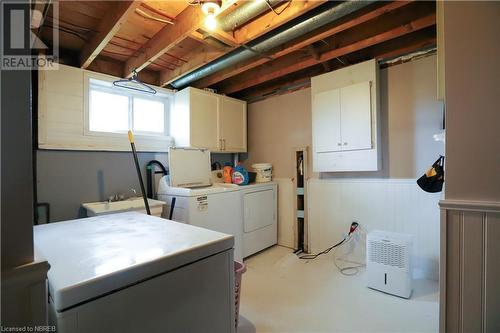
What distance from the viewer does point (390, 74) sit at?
254 cm

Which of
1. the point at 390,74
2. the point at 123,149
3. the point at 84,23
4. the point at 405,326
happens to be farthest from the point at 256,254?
the point at 84,23

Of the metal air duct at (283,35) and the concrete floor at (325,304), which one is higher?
the metal air duct at (283,35)

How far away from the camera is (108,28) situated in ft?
5.70

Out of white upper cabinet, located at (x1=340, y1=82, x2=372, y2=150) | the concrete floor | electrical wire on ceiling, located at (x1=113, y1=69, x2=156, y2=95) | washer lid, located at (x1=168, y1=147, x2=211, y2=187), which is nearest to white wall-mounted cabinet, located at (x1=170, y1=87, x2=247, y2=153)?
washer lid, located at (x1=168, y1=147, x2=211, y2=187)

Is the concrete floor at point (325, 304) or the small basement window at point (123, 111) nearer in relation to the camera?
the concrete floor at point (325, 304)

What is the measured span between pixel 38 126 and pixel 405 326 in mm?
3284

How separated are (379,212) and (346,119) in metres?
1.09

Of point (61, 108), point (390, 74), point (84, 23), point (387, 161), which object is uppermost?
point (84, 23)

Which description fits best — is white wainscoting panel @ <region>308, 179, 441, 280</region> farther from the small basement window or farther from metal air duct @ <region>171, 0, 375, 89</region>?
the small basement window

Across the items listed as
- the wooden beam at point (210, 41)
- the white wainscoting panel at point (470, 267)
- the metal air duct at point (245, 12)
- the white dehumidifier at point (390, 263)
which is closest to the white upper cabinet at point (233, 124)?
the wooden beam at point (210, 41)

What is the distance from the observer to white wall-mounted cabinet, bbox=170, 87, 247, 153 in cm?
286

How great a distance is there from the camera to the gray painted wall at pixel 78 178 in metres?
2.09

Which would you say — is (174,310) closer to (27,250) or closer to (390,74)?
(27,250)

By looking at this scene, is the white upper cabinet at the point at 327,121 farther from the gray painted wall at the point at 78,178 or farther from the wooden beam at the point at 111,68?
the gray painted wall at the point at 78,178
